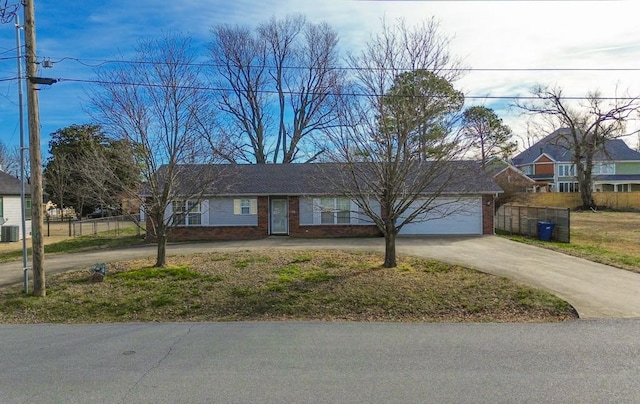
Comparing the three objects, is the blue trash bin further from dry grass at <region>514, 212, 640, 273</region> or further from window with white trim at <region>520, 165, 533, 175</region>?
window with white trim at <region>520, 165, 533, 175</region>

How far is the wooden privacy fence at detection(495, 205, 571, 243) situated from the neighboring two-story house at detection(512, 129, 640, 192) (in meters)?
35.7

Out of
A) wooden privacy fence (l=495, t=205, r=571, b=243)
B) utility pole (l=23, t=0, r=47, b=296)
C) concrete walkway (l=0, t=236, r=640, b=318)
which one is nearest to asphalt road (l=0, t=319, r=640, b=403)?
concrete walkway (l=0, t=236, r=640, b=318)

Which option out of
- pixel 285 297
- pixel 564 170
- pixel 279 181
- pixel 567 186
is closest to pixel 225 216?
pixel 279 181

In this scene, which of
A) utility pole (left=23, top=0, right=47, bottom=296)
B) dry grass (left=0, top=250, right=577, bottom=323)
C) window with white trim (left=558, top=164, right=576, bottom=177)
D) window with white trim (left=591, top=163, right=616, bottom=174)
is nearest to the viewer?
dry grass (left=0, top=250, right=577, bottom=323)

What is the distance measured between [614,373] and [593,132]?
5009 cm

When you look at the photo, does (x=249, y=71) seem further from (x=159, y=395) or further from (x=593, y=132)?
(x=159, y=395)

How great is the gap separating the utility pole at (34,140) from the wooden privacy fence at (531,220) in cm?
1922

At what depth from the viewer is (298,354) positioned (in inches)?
224

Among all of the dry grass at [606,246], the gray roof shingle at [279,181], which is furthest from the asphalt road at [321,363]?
the gray roof shingle at [279,181]

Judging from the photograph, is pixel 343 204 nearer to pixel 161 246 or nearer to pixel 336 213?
pixel 336 213

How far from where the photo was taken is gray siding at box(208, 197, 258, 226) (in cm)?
2266

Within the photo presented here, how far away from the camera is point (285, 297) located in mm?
8922

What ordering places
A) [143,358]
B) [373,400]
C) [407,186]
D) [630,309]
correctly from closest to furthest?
[373,400] < [143,358] < [630,309] < [407,186]

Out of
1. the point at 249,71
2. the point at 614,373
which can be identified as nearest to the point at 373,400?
the point at 614,373
